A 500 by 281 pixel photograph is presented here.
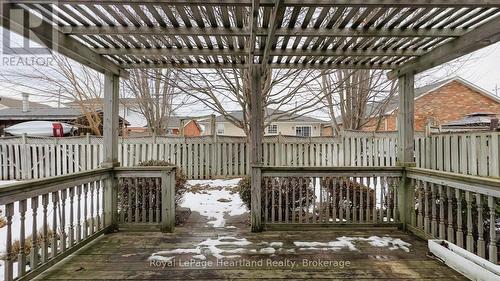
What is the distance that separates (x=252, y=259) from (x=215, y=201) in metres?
2.84

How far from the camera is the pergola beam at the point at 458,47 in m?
2.58

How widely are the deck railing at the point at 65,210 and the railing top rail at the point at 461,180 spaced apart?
3.20 m

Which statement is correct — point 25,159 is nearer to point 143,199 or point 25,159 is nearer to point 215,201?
point 215,201

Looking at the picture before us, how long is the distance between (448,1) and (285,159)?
6.11 meters

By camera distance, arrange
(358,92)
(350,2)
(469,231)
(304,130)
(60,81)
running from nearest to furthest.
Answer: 1. (350,2)
2. (469,231)
3. (358,92)
4. (60,81)
5. (304,130)

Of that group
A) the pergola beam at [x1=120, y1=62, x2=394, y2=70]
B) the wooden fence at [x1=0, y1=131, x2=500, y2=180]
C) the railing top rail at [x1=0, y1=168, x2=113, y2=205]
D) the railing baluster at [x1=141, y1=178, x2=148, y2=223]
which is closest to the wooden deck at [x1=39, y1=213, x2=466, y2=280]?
the railing baluster at [x1=141, y1=178, x2=148, y2=223]

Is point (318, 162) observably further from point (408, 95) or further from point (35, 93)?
point (35, 93)

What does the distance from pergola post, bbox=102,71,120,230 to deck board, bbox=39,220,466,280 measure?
12.8 inches

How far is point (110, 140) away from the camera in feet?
12.5

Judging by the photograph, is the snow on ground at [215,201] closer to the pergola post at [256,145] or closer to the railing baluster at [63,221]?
the pergola post at [256,145]

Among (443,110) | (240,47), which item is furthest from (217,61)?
(443,110)

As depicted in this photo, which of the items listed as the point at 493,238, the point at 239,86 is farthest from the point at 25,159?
the point at 493,238

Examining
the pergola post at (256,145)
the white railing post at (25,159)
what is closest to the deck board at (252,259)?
the pergola post at (256,145)

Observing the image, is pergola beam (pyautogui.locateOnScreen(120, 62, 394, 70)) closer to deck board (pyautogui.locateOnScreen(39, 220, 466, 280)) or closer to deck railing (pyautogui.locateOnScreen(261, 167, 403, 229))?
deck railing (pyautogui.locateOnScreen(261, 167, 403, 229))
